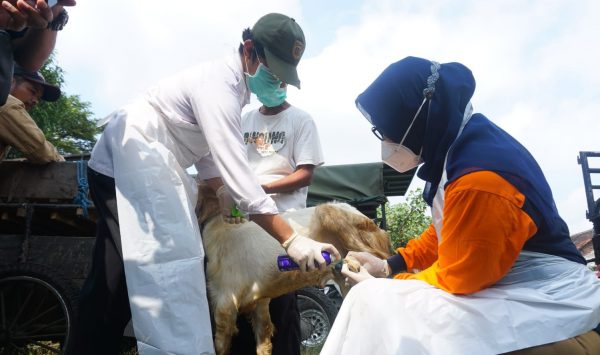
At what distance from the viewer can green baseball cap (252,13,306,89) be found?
9.56 feet

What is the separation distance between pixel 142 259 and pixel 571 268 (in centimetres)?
173

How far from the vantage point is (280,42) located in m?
2.92

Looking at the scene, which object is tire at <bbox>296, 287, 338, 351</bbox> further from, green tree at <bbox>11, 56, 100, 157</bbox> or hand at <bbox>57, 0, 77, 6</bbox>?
green tree at <bbox>11, 56, 100, 157</bbox>

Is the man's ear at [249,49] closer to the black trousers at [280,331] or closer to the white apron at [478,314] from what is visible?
Answer: the black trousers at [280,331]

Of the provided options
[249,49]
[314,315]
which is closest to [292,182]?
[249,49]

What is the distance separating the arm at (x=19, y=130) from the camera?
3.64 m

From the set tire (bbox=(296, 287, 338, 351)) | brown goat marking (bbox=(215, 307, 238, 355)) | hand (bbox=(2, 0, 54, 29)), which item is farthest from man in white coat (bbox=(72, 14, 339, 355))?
tire (bbox=(296, 287, 338, 351))

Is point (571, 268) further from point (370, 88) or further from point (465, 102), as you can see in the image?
point (370, 88)

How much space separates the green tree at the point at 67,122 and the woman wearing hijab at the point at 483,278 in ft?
61.9

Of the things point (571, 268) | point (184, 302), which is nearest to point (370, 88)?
point (571, 268)

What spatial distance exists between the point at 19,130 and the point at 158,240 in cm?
175

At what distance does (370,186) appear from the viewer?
24.3 feet

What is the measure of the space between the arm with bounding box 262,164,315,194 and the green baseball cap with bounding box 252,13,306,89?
65cm

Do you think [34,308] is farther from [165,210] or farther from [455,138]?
[455,138]
